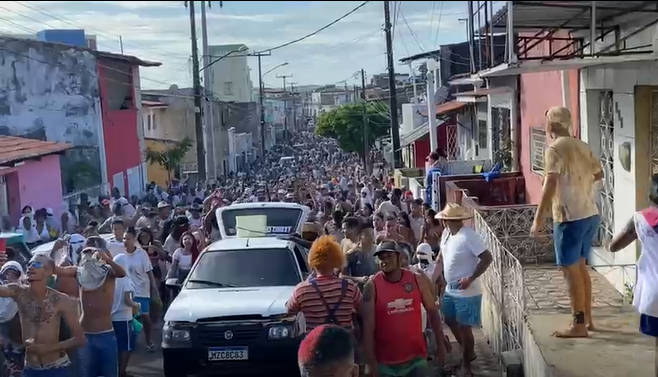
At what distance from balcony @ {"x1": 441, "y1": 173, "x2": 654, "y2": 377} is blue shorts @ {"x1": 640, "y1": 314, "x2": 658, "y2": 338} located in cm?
78

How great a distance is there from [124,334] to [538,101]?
29.9 ft

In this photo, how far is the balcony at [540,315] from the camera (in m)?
6.95

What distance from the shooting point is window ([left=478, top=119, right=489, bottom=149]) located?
82.0 feet

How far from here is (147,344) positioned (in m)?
11.5

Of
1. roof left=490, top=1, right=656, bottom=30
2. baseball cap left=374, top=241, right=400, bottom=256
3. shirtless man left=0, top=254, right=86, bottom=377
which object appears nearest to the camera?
baseball cap left=374, top=241, right=400, bottom=256

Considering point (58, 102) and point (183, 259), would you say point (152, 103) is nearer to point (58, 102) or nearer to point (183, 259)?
point (58, 102)

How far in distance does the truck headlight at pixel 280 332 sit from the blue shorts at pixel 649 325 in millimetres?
4038

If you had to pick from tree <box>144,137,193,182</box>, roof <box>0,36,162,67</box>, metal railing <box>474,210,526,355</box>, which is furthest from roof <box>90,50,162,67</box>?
metal railing <box>474,210,526,355</box>

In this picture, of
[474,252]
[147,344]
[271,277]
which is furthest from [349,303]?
[147,344]

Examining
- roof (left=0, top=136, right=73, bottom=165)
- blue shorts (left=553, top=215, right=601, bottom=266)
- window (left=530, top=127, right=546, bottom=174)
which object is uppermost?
roof (left=0, top=136, right=73, bottom=165)

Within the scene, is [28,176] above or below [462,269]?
above

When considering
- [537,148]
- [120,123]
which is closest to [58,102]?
[120,123]

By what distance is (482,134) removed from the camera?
25562 mm

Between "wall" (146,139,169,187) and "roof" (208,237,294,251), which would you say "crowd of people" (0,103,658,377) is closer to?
"roof" (208,237,294,251)
